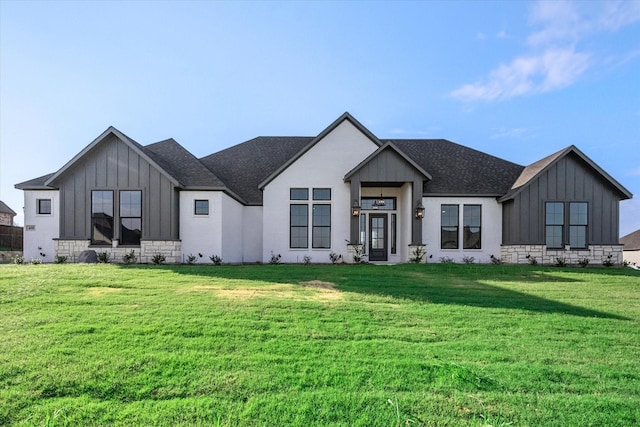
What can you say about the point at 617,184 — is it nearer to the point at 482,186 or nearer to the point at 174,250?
the point at 482,186

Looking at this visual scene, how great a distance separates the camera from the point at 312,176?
52.6 ft

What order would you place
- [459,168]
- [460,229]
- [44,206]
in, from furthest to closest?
[459,168], [460,229], [44,206]

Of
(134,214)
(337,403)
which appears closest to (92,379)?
(337,403)

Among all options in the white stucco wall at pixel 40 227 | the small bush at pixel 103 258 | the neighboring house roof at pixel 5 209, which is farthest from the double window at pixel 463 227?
the neighboring house roof at pixel 5 209

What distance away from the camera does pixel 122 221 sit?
14.6 meters

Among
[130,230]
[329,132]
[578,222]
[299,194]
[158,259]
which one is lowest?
[158,259]

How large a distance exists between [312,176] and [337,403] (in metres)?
13.2

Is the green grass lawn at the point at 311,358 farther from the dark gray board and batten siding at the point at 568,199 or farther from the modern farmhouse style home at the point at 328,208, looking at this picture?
the dark gray board and batten siding at the point at 568,199

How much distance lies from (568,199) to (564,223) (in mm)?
1111

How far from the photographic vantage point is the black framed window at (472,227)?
16.2 metres

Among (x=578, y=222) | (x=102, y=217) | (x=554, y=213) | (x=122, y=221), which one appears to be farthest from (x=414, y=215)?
(x=102, y=217)

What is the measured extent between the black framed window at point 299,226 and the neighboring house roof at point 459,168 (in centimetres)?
595

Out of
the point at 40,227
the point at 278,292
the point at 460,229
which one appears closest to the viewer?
the point at 278,292

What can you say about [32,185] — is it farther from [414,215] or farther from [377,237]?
[414,215]
